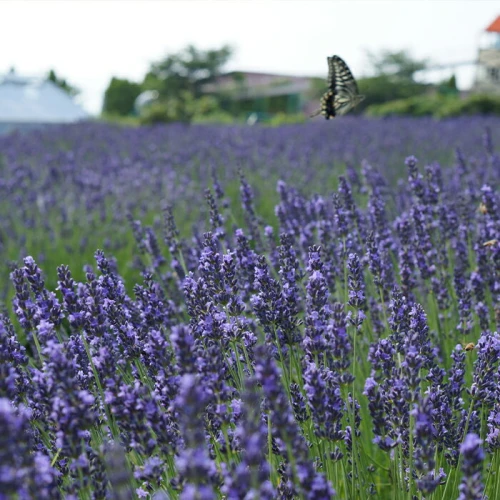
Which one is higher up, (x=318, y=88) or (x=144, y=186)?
(x=318, y=88)

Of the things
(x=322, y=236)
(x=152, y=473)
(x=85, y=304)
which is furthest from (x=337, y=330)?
(x=322, y=236)

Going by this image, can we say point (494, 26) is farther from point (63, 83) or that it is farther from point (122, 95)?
point (63, 83)

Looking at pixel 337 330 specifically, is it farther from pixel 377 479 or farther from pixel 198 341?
pixel 377 479

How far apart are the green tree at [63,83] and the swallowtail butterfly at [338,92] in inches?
1884

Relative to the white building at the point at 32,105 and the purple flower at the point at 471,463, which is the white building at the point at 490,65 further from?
the purple flower at the point at 471,463

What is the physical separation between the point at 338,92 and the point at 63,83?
2040 inches

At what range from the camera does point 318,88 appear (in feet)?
128

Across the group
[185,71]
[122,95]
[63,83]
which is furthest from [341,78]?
[63,83]

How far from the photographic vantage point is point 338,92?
4.68m

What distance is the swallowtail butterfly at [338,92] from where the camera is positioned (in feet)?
14.5

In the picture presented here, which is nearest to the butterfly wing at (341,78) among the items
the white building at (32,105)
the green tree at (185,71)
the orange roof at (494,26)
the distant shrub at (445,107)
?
the distant shrub at (445,107)

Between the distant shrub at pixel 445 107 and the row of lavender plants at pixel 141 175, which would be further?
the distant shrub at pixel 445 107

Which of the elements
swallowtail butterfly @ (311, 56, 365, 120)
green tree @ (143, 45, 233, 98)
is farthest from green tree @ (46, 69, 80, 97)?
swallowtail butterfly @ (311, 56, 365, 120)

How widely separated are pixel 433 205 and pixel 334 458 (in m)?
2.22
